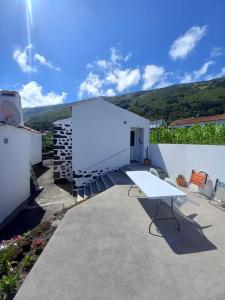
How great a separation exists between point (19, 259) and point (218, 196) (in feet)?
18.1

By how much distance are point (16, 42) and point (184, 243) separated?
9540 mm

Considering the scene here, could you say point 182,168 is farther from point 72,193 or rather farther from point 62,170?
point 62,170

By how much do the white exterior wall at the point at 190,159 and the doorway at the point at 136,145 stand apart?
1430mm

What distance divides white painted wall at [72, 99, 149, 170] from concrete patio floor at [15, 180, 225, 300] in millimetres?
5523

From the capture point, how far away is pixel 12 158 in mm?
7918

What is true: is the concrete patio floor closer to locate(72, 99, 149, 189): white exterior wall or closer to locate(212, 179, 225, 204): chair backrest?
locate(212, 179, 225, 204): chair backrest

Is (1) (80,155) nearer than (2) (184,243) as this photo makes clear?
No

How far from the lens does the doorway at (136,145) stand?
12484 millimetres

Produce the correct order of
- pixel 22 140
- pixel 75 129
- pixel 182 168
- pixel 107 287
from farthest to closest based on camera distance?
pixel 75 129
pixel 22 140
pixel 182 168
pixel 107 287

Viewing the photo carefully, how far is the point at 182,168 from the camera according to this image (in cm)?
834

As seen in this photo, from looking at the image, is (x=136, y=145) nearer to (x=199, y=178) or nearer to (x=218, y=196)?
(x=199, y=178)

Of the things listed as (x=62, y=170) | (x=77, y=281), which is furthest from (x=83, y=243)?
(x=62, y=170)

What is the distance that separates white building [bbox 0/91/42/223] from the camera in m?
7.10

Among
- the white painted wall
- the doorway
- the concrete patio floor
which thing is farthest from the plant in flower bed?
the doorway
